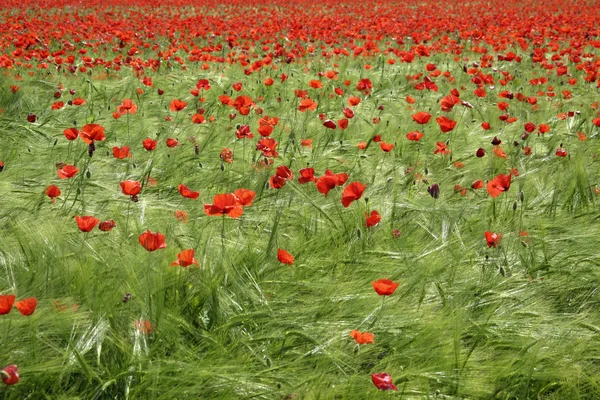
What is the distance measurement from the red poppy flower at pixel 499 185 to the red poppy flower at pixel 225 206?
84cm

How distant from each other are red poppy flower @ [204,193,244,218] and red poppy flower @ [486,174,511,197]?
84 centimetres

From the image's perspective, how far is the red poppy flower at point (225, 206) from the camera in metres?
1.58

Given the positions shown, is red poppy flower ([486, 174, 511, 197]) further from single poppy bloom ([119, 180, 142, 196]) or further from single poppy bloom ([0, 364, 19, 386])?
single poppy bloom ([0, 364, 19, 386])

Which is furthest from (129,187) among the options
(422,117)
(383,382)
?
(422,117)

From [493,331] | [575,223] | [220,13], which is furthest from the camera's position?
[220,13]

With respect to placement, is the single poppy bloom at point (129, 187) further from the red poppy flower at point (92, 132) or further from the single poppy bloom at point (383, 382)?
the single poppy bloom at point (383, 382)

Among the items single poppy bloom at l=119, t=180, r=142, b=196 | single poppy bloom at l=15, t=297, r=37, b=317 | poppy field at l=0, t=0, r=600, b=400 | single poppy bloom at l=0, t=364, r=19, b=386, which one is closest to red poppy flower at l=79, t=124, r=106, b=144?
poppy field at l=0, t=0, r=600, b=400

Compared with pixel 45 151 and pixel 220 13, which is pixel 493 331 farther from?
pixel 220 13

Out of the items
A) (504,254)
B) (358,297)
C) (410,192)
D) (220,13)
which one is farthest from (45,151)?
(220,13)

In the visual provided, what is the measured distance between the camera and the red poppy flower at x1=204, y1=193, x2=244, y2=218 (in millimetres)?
1575

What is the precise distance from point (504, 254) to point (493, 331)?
37cm

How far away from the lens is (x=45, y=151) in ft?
9.65

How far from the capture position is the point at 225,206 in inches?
62.4

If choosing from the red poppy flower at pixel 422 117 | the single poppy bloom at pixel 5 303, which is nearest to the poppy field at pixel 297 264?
the single poppy bloom at pixel 5 303
